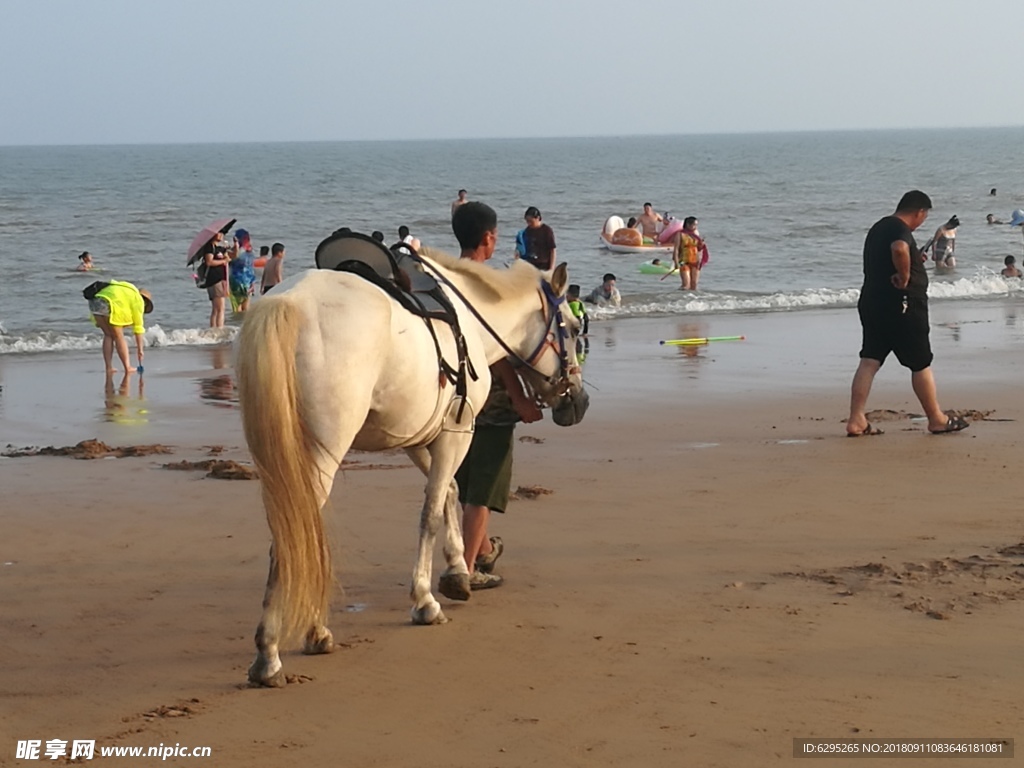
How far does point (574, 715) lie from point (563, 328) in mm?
2264

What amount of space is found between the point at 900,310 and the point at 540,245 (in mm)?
6754

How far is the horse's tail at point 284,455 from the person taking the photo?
4.62 m

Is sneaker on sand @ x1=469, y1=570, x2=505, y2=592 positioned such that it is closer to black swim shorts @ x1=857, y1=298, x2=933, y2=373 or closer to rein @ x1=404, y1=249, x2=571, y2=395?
rein @ x1=404, y1=249, x2=571, y2=395

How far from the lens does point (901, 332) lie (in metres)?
9.95

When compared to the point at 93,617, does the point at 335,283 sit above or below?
above

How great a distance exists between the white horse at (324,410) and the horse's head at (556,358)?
0.58 meters

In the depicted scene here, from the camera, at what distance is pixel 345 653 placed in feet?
17.3

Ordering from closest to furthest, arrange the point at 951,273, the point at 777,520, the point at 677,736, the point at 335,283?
the point at 677,736 < the point at 335,283 < the point at 777,520 < the point at 951,273

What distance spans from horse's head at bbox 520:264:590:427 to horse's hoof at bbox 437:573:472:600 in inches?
36.6

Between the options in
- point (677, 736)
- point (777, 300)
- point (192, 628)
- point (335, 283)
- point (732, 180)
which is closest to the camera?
point (677, 736)

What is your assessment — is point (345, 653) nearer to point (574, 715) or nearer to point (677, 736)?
point (574, 715)

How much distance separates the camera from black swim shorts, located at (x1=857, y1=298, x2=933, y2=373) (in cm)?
991

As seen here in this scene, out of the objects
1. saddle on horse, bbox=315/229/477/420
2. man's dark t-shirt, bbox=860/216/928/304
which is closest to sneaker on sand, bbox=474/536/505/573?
saddle on horse, bbox=315/229/477/420

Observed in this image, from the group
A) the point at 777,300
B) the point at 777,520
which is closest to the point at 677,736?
the point at 777,520
